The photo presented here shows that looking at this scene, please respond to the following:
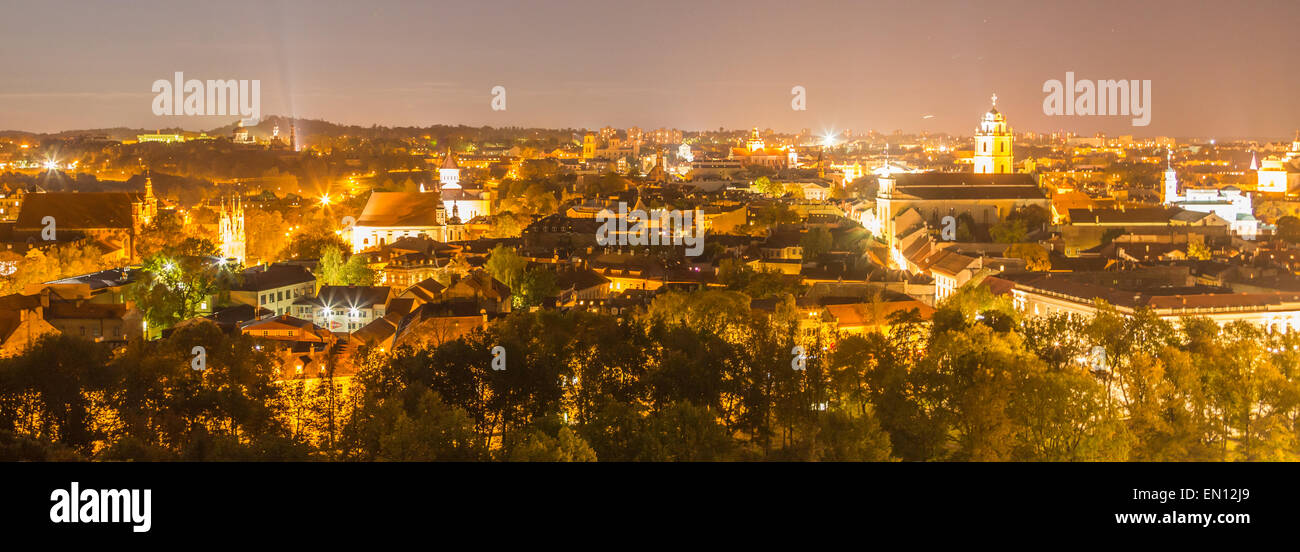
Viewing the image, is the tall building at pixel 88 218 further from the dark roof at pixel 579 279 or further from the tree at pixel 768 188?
the tree at pixel 768 188

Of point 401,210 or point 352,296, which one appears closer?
point 352,296

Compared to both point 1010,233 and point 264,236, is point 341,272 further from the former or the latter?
point 1010,233

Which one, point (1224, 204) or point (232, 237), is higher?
point (1224, 204)

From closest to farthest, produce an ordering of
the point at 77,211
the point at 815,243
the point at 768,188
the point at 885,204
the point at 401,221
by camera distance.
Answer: the point at 815,243 → the point at 77,211 → the point at 401,221 → the point at 885,204 → the point at 768,188

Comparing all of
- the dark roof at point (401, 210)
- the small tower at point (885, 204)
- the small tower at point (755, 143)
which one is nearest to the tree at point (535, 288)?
the dark roof at point (401, 210)

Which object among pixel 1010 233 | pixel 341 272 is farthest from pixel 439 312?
pixel 1010 233

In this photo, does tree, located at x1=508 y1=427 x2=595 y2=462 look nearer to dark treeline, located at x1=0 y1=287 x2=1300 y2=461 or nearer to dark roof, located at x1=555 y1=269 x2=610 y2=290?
dark treeline, located at x1=0 y1=287 x2=1300 y2=461

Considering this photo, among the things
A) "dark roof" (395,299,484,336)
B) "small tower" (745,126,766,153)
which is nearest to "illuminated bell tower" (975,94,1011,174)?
"dark roof" (395,299,484,336)
